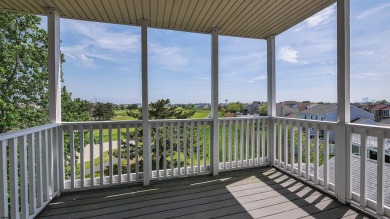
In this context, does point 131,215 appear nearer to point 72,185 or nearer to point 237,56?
point 72,185

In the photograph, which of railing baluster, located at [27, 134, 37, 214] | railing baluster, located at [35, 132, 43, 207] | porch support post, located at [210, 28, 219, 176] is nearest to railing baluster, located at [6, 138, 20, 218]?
railing baluster, located at [27, 134, 37, 214]

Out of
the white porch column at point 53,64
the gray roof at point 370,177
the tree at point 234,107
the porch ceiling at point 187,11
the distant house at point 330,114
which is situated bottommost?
the gray roof at point 370,177

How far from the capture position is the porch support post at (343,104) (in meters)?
2.32

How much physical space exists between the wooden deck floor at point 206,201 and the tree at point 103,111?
106 cm

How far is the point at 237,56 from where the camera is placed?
3812 millimetres

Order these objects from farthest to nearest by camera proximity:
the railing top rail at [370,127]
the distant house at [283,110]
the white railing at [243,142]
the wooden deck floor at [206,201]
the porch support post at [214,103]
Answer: the white railing at [243,142]
the distant house at [283,110]
the porch support post at [214,103]
the wooden deck floor at [206,201]
the railing top rail at [370,127]

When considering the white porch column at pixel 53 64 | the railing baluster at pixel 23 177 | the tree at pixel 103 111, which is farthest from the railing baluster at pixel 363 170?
the white porch column at pixel 53 64

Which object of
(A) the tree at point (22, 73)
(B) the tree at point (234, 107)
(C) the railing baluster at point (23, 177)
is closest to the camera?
(C) the railing baluster at point (23, 177)

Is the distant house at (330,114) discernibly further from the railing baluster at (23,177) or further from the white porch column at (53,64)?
the white porch column at (53,64)

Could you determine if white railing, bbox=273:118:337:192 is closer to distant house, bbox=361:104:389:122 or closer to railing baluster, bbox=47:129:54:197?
distant house, bbox=361:104:389:122


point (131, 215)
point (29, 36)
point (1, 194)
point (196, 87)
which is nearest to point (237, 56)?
point (196, 87)

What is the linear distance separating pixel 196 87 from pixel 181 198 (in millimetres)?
1856

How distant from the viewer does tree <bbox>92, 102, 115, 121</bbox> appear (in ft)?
10.3

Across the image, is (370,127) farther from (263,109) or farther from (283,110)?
(263,109)
